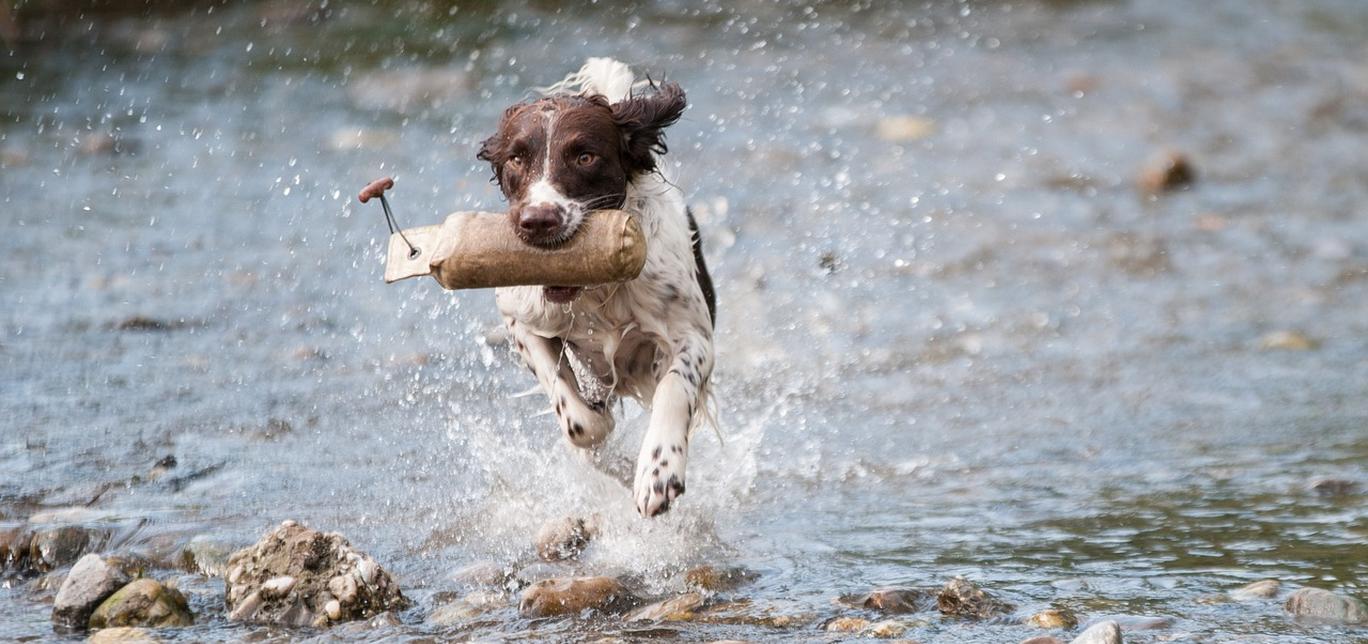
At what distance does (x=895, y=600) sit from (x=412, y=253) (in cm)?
143

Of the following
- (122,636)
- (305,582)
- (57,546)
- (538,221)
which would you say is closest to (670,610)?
(305,582)

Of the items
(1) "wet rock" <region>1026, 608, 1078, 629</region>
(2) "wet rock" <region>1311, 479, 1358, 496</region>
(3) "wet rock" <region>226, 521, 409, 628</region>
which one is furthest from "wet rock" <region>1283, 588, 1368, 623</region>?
(3) "wet rock" <region>226, 521, 409, 628</region>

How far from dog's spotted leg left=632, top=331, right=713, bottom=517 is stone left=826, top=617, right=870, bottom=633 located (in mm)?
612

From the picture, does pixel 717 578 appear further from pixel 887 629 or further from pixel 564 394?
pixel 564 394

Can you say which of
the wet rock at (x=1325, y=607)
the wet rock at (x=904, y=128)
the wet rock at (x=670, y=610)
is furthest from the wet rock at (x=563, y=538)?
the wet rock at (x=904, y=128)

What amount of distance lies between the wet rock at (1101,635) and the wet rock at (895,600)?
49 centimetres

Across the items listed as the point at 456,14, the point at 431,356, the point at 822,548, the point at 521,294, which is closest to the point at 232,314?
the point at 431,356

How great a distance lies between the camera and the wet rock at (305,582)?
3619mm

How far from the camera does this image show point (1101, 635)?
312 cm

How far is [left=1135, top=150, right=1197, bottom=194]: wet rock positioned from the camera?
28.7ft

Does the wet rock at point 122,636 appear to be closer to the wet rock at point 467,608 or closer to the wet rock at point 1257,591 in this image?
the wet rock at point 467,608

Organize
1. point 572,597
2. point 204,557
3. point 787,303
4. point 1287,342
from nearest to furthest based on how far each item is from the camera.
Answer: point 572,597 → point 204,557 → point 1287,342 → point 787,303

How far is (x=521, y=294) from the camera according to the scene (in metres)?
4.50

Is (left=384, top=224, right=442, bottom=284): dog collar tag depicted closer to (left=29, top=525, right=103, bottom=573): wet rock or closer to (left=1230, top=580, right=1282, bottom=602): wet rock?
(left=29, top=525, right=103, bottom=573): wet rock
